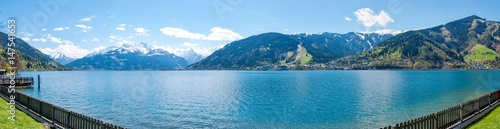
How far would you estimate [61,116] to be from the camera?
25.8 m

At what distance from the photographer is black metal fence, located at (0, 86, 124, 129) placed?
21.3m

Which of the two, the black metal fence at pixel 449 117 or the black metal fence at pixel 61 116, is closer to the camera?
the black metal fence at pixel 449 117

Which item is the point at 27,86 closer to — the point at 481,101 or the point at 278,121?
the point at 278,121

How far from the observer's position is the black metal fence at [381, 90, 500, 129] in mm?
20392

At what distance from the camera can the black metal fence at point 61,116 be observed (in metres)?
21.3

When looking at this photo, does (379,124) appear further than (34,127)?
Yes

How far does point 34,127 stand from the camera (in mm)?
23234

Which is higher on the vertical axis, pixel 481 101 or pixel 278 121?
pixel 481 101

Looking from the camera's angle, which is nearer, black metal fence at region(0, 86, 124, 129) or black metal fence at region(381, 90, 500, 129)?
black metal fence at region(381, 90, 500, 129)

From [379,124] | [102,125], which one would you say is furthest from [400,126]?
[379,124]

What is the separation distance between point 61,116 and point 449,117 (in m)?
30.0

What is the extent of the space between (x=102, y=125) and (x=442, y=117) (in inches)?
914

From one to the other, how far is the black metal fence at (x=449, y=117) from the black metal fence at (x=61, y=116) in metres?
17.8

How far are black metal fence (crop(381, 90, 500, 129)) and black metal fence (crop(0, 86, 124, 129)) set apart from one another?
1782 cm
